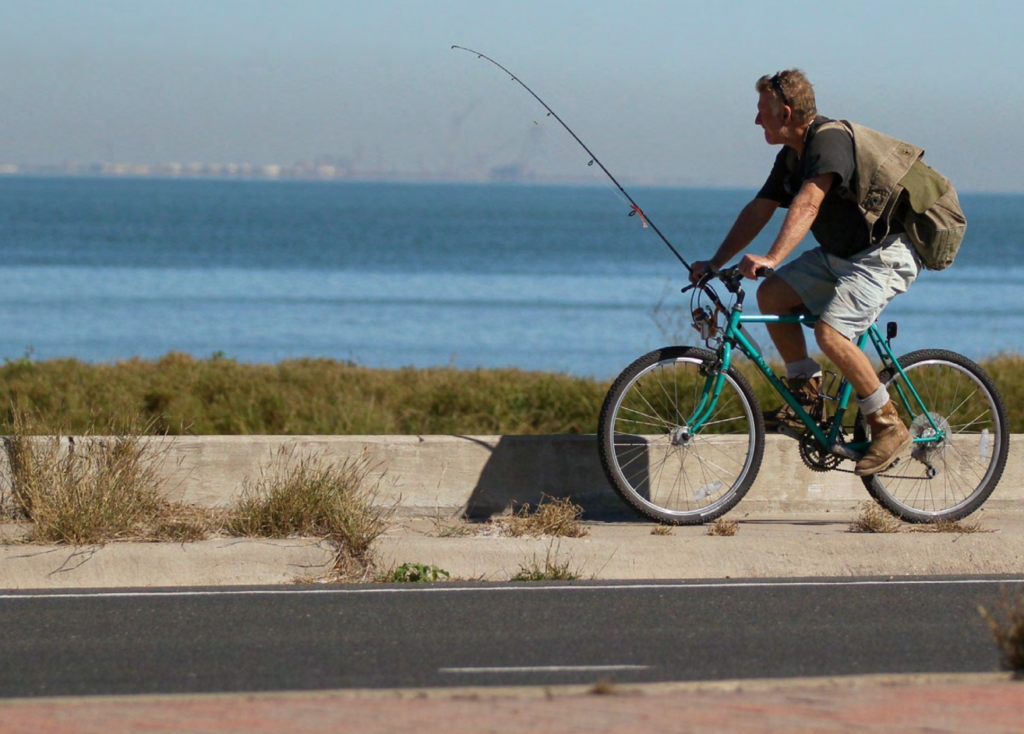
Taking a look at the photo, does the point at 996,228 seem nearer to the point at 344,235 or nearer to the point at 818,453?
the point at 344,235

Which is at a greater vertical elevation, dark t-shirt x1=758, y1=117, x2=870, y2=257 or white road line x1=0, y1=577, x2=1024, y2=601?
dark t-shirt x1=758, y1=117, x2=870, y2=257

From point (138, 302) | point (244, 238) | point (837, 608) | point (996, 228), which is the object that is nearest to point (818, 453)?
point (837, 608)

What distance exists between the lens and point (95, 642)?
5727 mm

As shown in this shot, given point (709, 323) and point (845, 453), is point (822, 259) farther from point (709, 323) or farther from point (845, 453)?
point (845, 453)

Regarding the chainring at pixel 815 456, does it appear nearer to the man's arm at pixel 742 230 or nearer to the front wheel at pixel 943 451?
the front wheel at pixel 943 451

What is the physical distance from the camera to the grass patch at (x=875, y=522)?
7.78 m

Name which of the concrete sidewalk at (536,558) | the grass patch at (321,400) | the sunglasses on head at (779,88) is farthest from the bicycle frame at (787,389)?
the grass patch at (321,400)

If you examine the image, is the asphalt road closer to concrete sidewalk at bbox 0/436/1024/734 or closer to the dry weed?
concrete sidewalk at bbox 0/436/1024/734

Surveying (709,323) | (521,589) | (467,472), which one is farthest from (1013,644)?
(467,472)

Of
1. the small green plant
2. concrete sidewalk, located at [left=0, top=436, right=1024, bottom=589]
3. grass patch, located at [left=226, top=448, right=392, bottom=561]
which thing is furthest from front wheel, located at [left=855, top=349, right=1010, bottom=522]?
grass patch, located at [left=226, top=448, right=392, bottom=561]

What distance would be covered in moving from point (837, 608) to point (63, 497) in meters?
3.66

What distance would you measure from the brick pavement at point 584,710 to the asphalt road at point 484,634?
0.39 metres

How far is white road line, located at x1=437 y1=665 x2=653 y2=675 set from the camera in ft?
17.1

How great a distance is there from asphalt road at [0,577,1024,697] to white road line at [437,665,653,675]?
10mm
